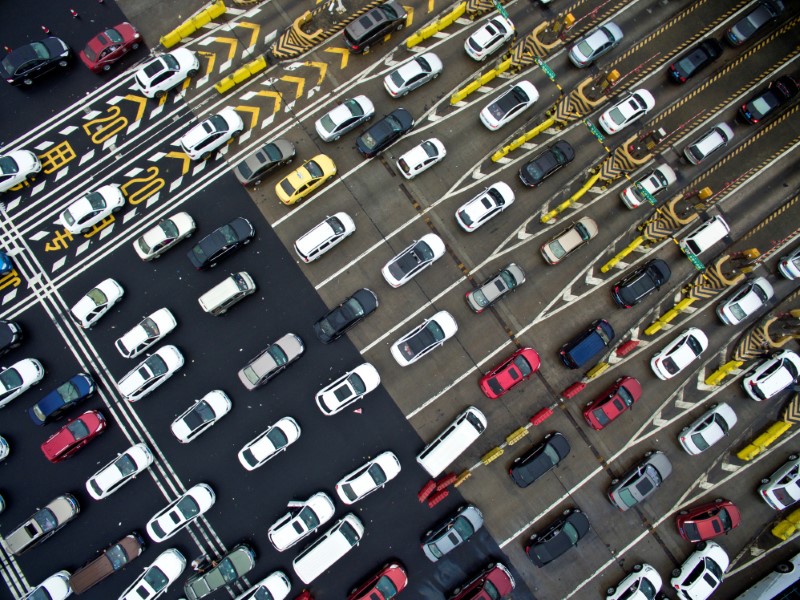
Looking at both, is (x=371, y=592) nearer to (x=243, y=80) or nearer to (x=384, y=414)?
(x=384, y=414)

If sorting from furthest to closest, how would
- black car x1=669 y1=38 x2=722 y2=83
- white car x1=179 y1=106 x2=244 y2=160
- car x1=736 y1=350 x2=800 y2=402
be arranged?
black car x1=669 y1=38 x2=722 y2=83, car x1=736 y1=350 x2=800 y2=402, white car x1=179 y1=106 x2=244 y2=160

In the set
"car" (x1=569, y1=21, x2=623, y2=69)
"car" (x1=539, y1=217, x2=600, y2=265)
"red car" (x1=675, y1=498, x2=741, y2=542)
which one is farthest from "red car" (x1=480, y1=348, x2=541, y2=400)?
"car" (x1=569, y1=21, x2=623, y2=69)

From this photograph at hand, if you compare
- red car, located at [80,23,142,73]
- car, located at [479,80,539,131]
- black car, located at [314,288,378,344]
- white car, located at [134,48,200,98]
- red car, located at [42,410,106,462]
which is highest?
red car, located at [80,23,142,73]

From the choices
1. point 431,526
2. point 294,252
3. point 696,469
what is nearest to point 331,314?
point 294,252

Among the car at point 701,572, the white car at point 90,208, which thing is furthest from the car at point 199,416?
the car at point 701,572

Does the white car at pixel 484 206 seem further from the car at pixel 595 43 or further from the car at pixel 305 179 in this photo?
the car at pixel 595 43

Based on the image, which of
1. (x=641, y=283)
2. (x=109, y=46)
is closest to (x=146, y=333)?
(x=109, y=46)

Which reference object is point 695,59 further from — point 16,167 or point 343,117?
point 16,167

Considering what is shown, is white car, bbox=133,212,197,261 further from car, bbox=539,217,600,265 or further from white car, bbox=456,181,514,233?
car, bbox=539,217,600,265
